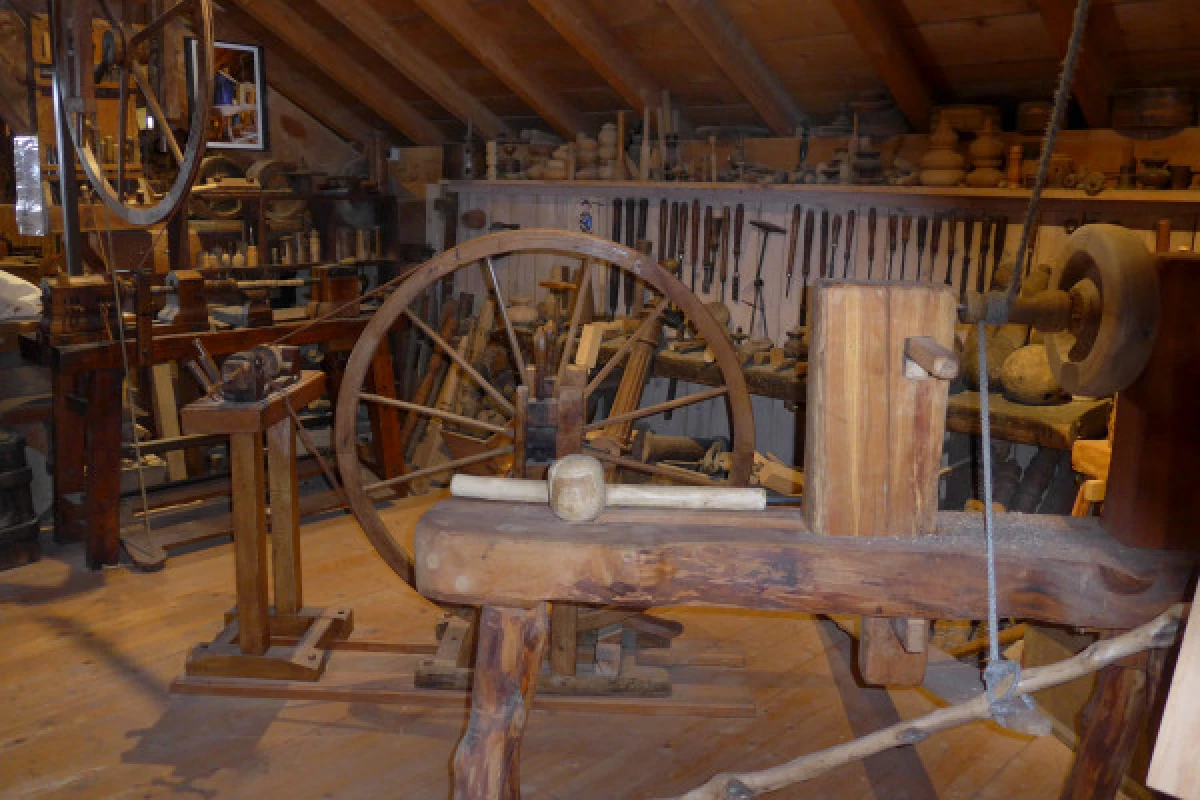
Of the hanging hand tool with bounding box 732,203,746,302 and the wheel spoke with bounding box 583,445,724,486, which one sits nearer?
the wheel spoke with bounding box 583,445,724,486

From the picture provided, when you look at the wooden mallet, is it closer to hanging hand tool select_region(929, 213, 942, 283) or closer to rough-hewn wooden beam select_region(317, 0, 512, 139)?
hanging hand tool select_region(929, 213, 942, 283)

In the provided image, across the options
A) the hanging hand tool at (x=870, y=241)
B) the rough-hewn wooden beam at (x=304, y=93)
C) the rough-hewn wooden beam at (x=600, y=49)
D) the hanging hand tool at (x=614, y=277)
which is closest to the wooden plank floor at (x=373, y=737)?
the hanging hand tool at (x=870, y=241)

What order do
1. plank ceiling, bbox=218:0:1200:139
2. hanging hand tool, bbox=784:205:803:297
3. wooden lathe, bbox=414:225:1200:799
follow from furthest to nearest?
hanging hand tool, bbox=784:205:803:297, plank ceiling, bbox=218:0:1200:139, wooden lathe, bbox=414:225:1200:799

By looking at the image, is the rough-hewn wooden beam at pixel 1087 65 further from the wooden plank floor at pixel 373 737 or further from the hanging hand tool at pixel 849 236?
the wooden plank floor at pixel 373 737

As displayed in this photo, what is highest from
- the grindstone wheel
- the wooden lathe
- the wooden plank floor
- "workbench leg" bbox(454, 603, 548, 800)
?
the grindstone wheel

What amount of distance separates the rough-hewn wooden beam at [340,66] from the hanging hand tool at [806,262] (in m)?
2.88

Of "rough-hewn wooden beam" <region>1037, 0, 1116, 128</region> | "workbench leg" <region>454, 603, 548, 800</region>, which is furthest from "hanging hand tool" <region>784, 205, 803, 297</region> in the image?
"workbench leg" <region>454, 603, 548, 800</region>

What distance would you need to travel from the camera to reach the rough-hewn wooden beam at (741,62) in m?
4.35

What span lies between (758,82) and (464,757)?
3930mm

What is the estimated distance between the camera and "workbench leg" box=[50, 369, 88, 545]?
405 centimetres

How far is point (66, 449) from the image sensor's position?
4.20 m

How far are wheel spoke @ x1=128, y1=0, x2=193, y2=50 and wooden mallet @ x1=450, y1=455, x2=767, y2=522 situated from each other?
235 cm

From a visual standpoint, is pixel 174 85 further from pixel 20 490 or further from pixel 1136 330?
pixel 1136 330

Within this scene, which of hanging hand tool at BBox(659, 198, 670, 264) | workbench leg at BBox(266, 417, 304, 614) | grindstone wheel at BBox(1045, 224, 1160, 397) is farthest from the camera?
hanging hand tool at BBox(659, 198, 670, 264)
